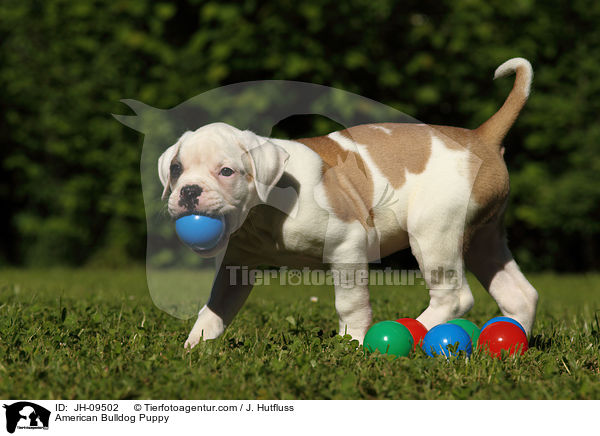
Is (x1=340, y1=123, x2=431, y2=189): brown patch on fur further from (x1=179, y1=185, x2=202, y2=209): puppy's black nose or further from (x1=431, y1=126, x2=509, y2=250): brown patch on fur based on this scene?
(x1=179, y1=185, x2=202, y2=209): puppy's black nose

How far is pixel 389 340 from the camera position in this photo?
3.79 meters

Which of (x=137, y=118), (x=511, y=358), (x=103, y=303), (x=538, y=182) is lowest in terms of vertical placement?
(x=538, y=182)

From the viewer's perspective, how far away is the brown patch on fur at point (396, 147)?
14.1ft

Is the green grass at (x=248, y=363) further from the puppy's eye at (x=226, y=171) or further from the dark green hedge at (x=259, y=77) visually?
the dark green hedge at (x=259, y=77)

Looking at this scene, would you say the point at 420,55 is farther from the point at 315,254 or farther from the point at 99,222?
the point at 315,254

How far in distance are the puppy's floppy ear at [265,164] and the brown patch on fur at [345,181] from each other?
1.21 feet

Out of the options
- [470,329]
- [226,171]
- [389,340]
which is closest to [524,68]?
[470,329]

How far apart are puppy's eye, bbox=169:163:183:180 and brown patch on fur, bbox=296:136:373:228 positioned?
861 mm

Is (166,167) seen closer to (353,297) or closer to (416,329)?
(353,297)

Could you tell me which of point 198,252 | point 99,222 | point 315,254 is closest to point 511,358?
point 315,254

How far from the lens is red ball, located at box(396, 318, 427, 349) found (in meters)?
4.09

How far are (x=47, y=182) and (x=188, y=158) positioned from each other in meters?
8.66

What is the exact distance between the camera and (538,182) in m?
10.7
